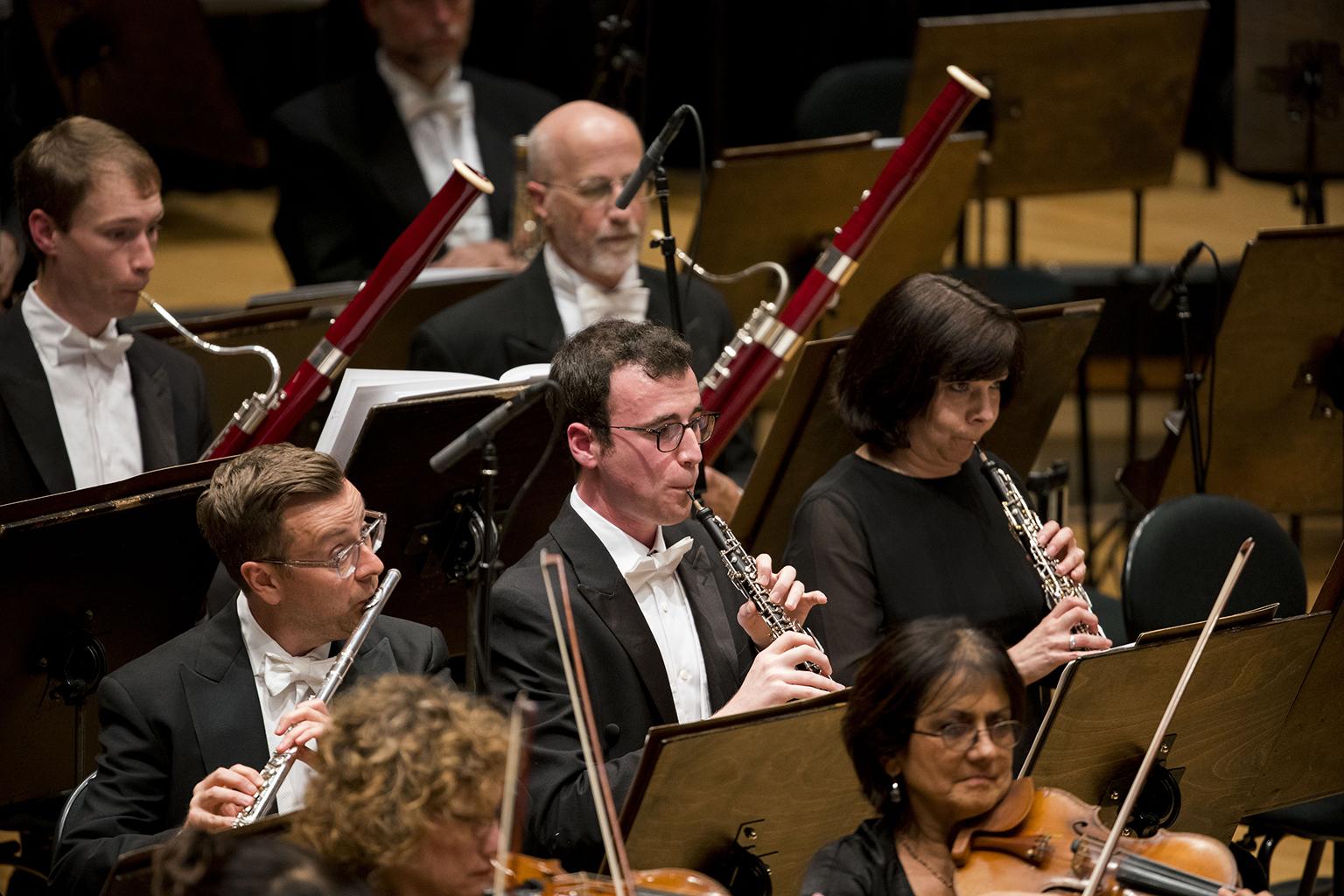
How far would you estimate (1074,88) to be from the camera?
189 inches

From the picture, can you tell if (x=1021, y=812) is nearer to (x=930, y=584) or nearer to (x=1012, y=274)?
(x=930, y=584)

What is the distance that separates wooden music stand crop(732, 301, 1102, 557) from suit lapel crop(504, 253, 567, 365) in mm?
615

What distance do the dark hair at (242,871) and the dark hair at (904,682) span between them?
0.64 meters

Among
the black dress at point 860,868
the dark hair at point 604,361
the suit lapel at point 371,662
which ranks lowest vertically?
the black dress at point 860,868

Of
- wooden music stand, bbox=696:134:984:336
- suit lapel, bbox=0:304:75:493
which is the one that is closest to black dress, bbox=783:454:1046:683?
wooden music stand, bbox=696:134:984:336

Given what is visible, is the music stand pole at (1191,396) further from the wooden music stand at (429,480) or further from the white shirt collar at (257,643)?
the white shirt collar at (257,643)

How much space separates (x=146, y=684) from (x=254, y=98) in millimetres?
5308

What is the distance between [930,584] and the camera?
2.97 m

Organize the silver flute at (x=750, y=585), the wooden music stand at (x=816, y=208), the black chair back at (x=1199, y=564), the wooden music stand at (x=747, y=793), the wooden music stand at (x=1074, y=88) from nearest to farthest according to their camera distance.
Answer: the wooden music stand at (x=747, y=793)
the silver flute at (x=750, y=585)
the black chair back at (x=1199, y=564)
the wooden music stand at (x=816, y=208)
the wooden music stand at (x=1074, y=88)

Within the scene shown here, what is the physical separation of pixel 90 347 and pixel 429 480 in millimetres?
822

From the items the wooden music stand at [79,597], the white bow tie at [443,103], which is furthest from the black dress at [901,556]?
the white bow tie at [443,103]

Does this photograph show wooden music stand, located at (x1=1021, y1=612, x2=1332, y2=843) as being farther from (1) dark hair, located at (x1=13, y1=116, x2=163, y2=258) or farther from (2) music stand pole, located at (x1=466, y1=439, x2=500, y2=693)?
(1) dark hair, located at (x1=13, y1=116, x2=163, y2=258)

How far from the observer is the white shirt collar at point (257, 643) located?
245cm

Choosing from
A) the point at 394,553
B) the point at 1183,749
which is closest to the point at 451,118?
the point at 394,553
